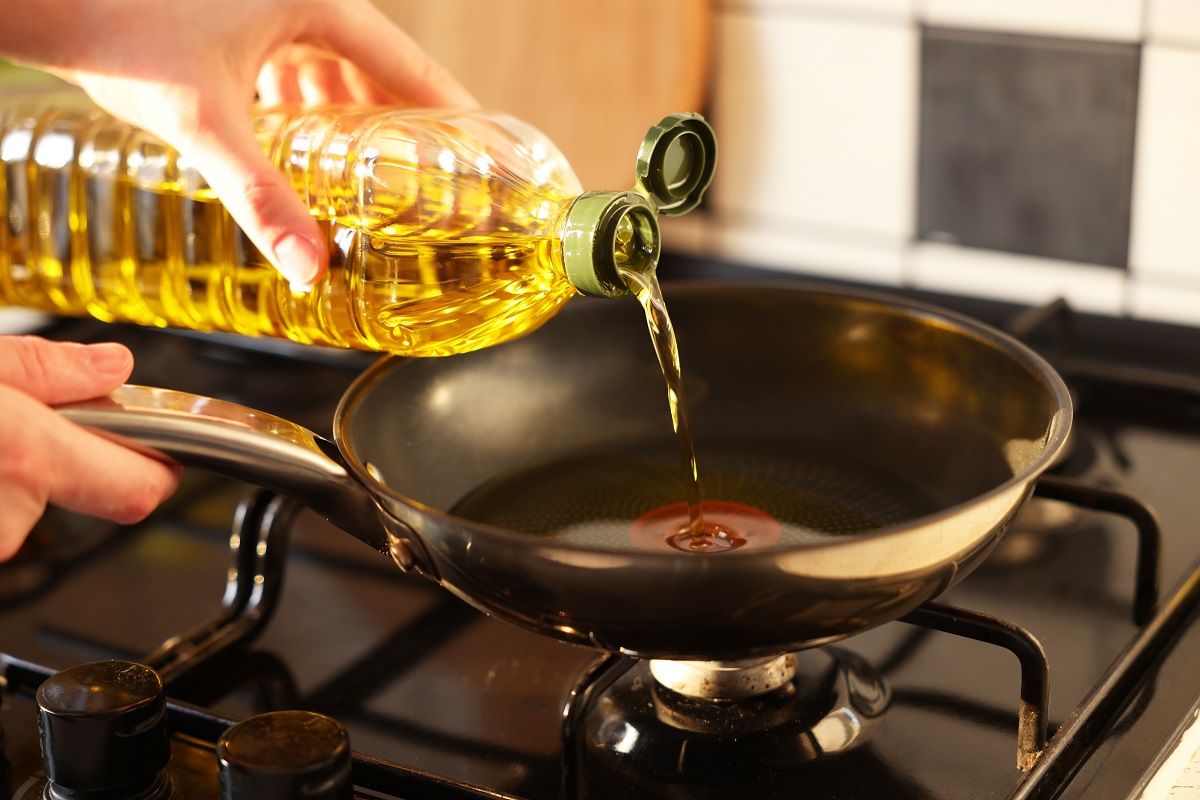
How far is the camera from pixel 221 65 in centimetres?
60

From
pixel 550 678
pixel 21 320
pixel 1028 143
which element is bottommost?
pixel 550 678

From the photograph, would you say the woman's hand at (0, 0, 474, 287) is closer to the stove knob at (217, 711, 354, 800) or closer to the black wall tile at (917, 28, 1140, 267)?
the stove knob at (217, 711, 354, 800)

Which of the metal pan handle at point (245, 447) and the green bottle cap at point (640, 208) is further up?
the green bottle cap at point (640, 208)

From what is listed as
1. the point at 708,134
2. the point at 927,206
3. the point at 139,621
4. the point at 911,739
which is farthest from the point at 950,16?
the point at 139,621

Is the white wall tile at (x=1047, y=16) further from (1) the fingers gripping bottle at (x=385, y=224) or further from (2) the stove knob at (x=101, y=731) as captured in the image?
(2) the stove knob at (x=101, y=731)

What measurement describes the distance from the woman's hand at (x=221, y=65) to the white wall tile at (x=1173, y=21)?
0.43 m

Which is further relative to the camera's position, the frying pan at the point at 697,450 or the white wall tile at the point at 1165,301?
the white wall tile at the point at 1165,301

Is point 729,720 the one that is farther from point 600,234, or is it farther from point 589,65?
point 589,65

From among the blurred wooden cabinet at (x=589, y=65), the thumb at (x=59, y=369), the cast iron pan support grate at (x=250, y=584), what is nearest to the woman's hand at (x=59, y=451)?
the thumb at (x=59, y=369)

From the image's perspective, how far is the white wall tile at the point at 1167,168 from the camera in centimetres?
81

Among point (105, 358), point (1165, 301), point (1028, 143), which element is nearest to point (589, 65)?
point (1028, 143)

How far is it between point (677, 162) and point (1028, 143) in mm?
388

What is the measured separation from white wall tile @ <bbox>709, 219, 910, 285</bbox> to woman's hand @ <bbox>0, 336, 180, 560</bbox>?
22.5 inches

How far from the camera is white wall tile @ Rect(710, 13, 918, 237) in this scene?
2.99 feet
